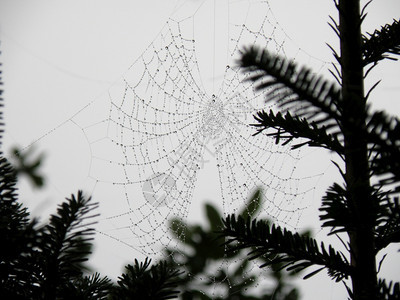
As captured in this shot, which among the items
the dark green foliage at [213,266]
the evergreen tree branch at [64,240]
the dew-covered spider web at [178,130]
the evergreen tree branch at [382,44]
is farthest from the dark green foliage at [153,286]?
the dark green foliage at [213,266]

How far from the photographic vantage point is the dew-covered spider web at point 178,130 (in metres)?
2.65

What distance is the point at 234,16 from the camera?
2.90 meters

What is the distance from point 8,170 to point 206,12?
2.43 meters

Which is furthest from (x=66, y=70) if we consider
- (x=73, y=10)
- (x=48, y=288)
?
(x=48, y=288)

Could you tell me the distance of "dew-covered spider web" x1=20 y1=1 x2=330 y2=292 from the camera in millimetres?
2652

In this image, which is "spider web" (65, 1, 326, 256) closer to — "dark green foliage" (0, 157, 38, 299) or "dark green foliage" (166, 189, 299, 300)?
"dark green foliage" (166, 189, 299, 300)

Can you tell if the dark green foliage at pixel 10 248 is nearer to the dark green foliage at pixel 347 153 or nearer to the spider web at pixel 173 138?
the dark green foliage at pixel 347 153

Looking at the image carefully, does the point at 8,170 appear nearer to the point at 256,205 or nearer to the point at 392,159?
the point at 392,159

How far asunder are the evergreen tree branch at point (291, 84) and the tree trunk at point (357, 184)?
0.14m

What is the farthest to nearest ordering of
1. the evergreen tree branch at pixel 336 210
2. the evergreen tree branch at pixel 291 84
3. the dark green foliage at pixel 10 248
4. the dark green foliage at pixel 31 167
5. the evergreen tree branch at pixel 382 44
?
1. the dark green foliage at pixel 31 167
2. the evergreen tree branch at pixel 382 44
3. the evergreen tree branch at pixel 336 210
4. the dark green foliage at pixel 10 248
5. the evergreen tree branch at pixel 291 84

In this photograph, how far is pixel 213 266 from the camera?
2848 millimetres

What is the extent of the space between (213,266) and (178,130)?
4.03 feet

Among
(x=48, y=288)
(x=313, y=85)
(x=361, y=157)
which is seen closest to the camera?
(x=313, y=85)

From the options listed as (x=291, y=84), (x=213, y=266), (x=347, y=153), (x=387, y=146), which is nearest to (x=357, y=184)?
(x=347, y=153)
